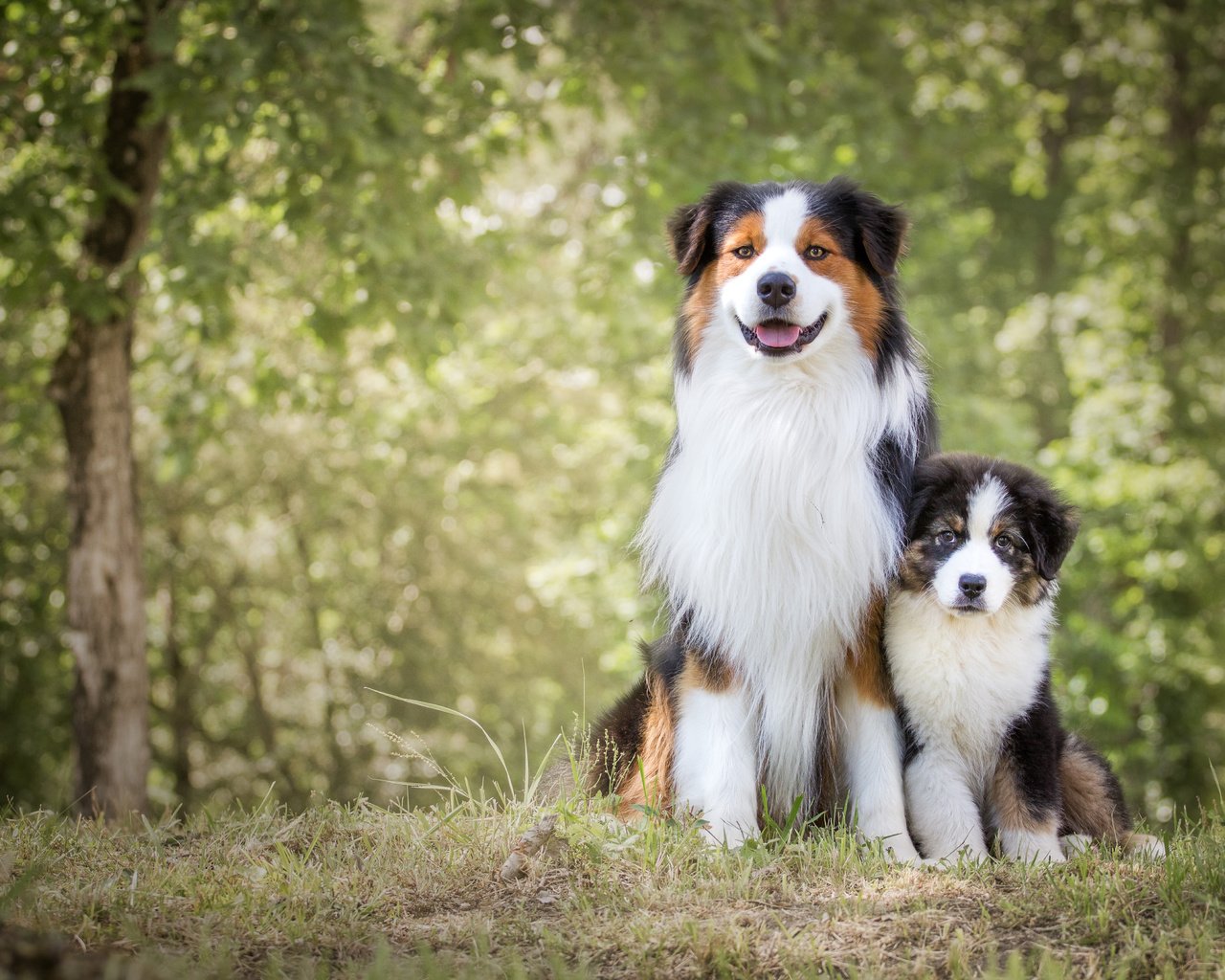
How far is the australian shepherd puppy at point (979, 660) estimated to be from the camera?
385cm

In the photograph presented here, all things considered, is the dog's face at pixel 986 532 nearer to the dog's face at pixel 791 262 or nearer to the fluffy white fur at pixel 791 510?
the fluffy white fur at pixel 791 510

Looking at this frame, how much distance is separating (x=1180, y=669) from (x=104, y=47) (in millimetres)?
11486

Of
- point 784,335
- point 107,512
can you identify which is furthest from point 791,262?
point 107,512

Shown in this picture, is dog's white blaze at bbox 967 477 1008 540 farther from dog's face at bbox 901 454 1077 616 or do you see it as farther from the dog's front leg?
the dog's front leg

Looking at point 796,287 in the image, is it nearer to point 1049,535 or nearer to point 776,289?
point 776,289

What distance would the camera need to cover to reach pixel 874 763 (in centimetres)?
388

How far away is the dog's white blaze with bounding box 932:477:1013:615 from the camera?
3.81m

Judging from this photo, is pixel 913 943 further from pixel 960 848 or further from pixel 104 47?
pixel 104 47

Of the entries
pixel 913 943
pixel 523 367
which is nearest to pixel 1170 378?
pixel 523 367

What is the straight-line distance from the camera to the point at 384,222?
746 centimetres

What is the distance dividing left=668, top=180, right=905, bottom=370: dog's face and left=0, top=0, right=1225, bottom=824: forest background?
3.26 meters

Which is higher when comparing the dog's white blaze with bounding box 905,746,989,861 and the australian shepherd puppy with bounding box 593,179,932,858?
the australian shepherd puppy with bounding box 593,179,932,858

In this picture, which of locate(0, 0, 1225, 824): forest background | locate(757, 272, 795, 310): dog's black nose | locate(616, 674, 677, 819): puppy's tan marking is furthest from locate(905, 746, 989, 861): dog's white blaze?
locate(0, 0, 1225, 824): forest background

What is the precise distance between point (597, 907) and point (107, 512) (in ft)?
16.9
